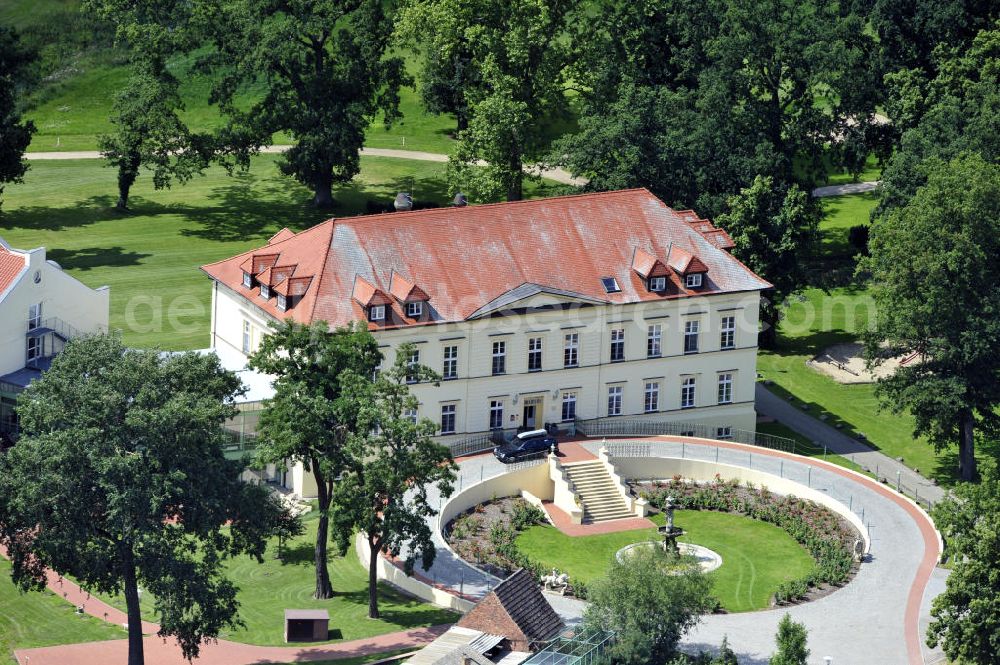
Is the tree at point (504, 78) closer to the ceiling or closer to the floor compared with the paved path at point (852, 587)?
closer to the ceiling

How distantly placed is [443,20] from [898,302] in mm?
41980

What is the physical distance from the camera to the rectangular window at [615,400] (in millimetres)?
112750

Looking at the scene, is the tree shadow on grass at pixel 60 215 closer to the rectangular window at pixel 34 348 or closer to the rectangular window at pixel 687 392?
the rectangular window at pixel 34 348

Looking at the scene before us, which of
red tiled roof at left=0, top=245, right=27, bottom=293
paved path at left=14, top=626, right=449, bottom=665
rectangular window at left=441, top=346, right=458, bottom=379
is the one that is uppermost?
red tiled roof at left=0, top=245, right=27, bottom=293

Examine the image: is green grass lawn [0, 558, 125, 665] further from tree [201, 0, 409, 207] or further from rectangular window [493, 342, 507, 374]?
tree [201, 0, 409, 207]

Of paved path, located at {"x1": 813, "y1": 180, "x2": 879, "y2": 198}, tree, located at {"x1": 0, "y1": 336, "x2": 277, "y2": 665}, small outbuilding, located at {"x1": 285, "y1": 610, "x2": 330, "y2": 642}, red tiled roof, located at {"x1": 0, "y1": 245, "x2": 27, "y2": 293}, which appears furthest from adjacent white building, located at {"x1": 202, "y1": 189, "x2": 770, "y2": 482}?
paved path, located at {"x1": 813, "y1": 180, "x2": 879, "y2": 198}

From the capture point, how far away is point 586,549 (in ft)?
331

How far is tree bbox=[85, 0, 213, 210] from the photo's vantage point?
13700 cm

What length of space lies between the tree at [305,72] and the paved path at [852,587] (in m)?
37.6

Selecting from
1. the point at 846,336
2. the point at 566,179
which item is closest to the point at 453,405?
the point at 846,336

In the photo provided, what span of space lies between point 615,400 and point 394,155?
2014 inches

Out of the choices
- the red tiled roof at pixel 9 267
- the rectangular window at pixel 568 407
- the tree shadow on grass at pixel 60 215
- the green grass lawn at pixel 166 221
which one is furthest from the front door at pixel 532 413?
the tree shadow on grass at pixel 60 215

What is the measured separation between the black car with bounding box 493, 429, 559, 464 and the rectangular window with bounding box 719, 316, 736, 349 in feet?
41.8

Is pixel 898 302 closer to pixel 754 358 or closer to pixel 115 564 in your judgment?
pixel 754 358
